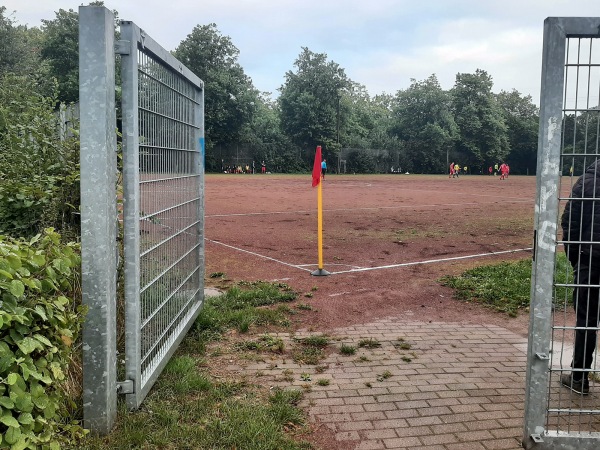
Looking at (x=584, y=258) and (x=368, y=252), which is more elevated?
(x=584, y=258)

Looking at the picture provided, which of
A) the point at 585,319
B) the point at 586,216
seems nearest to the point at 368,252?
the point at 585,319

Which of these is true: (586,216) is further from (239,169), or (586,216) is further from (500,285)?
(239,169)

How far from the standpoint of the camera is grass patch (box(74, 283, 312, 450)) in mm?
3209

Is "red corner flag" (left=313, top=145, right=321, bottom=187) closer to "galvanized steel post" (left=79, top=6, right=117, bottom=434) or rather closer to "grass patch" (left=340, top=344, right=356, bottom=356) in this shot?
"grass patch" (left=340, top=344, right=356, bottom=356)

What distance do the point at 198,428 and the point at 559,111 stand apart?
8.86ft

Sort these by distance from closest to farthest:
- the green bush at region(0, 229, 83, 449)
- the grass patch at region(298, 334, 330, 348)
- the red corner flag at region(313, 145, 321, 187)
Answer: the green bush at region(0, 229, 83, 449), the grass patch at region(298, 334, 330, 348), the red corner flag at region(313, 145, 321, 187)

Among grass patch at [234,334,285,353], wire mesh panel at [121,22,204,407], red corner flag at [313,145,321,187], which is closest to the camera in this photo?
wire mesh panel at [121,22,204,407]

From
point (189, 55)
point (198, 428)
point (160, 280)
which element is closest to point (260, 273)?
point (160, 280)

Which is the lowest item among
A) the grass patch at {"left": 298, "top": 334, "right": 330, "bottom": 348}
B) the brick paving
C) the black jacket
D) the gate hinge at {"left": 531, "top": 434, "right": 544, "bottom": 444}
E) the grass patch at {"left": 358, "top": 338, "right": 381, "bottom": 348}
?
the brick paving

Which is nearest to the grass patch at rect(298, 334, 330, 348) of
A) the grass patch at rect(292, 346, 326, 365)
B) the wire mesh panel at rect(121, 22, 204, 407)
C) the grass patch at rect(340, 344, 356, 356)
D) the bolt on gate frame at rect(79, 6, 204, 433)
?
the grass patch at rect(292, 346, 326, 365)

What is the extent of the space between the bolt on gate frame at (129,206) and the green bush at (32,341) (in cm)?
27

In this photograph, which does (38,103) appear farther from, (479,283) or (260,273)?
(479,283)

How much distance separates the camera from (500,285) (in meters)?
7.35

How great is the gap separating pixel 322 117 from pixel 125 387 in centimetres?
6678
